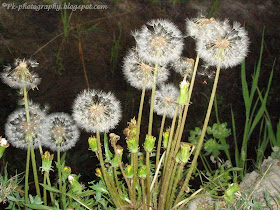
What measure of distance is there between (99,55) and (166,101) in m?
1.02

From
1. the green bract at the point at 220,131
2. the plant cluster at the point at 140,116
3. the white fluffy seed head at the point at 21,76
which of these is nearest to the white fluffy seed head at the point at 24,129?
the plant cluster at the point at 140,116

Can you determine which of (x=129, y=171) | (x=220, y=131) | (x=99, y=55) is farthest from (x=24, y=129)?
(x=99, y=55)

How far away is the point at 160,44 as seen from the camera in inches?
37.0

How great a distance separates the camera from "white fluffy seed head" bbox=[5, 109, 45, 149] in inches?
39.4

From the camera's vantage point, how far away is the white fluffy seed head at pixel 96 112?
0.91 meters

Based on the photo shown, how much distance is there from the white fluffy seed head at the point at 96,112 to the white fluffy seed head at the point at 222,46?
261 millimetres

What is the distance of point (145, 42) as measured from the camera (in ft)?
3.15

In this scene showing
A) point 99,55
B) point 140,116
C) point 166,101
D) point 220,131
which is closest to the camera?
point 140,116

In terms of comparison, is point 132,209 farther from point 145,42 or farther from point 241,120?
point 241,120

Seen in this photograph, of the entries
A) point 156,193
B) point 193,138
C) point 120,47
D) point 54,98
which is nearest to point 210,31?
point 156,193

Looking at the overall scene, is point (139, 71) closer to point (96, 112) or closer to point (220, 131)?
point (96, 112)

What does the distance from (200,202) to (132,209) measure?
246 mm

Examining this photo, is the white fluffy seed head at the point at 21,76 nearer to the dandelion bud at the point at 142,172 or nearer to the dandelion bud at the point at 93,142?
the dandelion bud at the point at 93,142

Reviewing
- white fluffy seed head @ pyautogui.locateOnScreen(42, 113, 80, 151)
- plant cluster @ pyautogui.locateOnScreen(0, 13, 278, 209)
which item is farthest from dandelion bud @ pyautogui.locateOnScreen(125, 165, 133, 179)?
white fluffy seed head @ pyautogui.locateOnScreen(42, 113, 80, 151)
